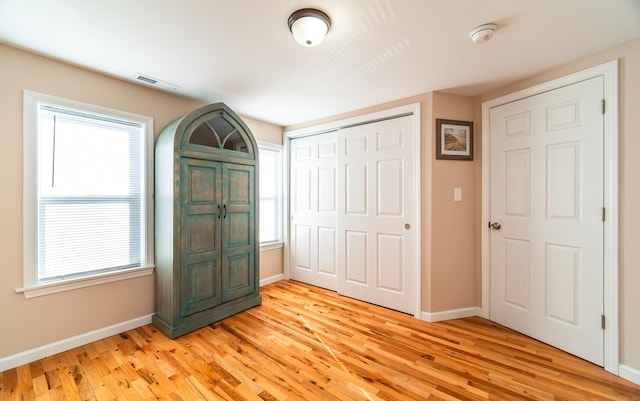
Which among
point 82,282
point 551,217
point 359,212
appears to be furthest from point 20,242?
point 551,217

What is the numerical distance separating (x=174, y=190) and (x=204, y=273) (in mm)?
866

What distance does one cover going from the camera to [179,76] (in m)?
2.35

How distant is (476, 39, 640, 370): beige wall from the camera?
1800 millimetres

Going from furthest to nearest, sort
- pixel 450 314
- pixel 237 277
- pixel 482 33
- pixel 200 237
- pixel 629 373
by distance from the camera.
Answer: pixel 237 277, pixel 450 314, pixel 200 237, pixel 629 373, pixel 482 33

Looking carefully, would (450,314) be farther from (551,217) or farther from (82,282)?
(82,282)

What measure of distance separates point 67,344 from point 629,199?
446 centimetres

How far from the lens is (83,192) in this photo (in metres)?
2.26

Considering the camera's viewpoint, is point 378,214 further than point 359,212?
No

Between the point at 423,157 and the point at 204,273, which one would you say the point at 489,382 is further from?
the point at 204,273

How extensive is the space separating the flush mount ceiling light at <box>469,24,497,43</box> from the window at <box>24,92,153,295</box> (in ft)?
9.50

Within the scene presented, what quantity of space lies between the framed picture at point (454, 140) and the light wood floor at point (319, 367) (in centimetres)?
174

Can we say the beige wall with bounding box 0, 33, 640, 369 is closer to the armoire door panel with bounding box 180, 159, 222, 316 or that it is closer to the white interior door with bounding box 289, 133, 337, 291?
the armoire door panel with bounding box 180, 159, 222, 316

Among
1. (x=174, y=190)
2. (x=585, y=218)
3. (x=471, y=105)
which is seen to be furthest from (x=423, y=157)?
(x=174, y=190)

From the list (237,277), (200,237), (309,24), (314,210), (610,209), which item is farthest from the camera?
(314,210)
